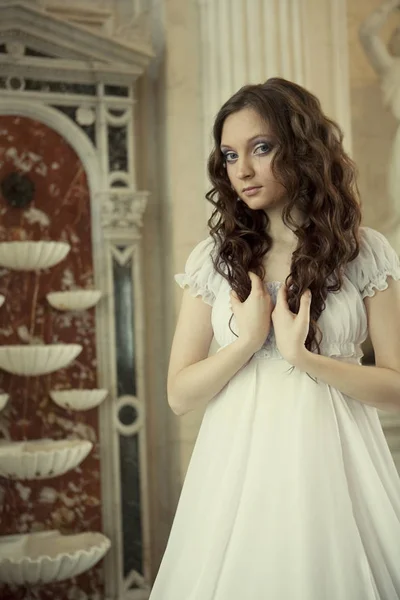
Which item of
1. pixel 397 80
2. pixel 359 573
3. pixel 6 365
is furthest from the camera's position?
pixel 397 80

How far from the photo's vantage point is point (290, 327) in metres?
1.71

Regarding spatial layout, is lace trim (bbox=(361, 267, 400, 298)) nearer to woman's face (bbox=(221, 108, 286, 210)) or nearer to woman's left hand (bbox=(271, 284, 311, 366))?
woman's left hand (bbox=(271, 284, 311, 366))

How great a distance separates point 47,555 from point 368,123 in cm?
293

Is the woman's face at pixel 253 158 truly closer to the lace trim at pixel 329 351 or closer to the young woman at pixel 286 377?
the young woman at pixel 286 377

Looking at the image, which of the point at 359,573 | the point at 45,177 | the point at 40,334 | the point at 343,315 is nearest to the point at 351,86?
the point at 45,177

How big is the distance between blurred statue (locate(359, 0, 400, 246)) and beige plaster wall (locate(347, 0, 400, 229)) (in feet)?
0.36

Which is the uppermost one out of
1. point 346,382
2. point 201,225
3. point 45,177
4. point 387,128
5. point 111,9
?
point 111,9

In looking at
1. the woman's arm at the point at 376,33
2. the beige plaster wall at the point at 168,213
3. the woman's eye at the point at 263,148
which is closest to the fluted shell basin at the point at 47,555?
the beige plaster wall at the point at 168,213

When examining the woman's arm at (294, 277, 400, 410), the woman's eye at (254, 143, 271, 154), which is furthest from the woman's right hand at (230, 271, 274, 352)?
the woman's eye at (254, 143, 271, 154)

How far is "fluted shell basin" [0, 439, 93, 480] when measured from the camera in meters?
3.33

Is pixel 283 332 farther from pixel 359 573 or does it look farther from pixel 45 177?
pixel 45 177

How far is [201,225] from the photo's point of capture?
378cm

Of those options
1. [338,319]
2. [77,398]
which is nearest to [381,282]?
[338,319]

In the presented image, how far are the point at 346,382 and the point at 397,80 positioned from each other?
279 centimetres
